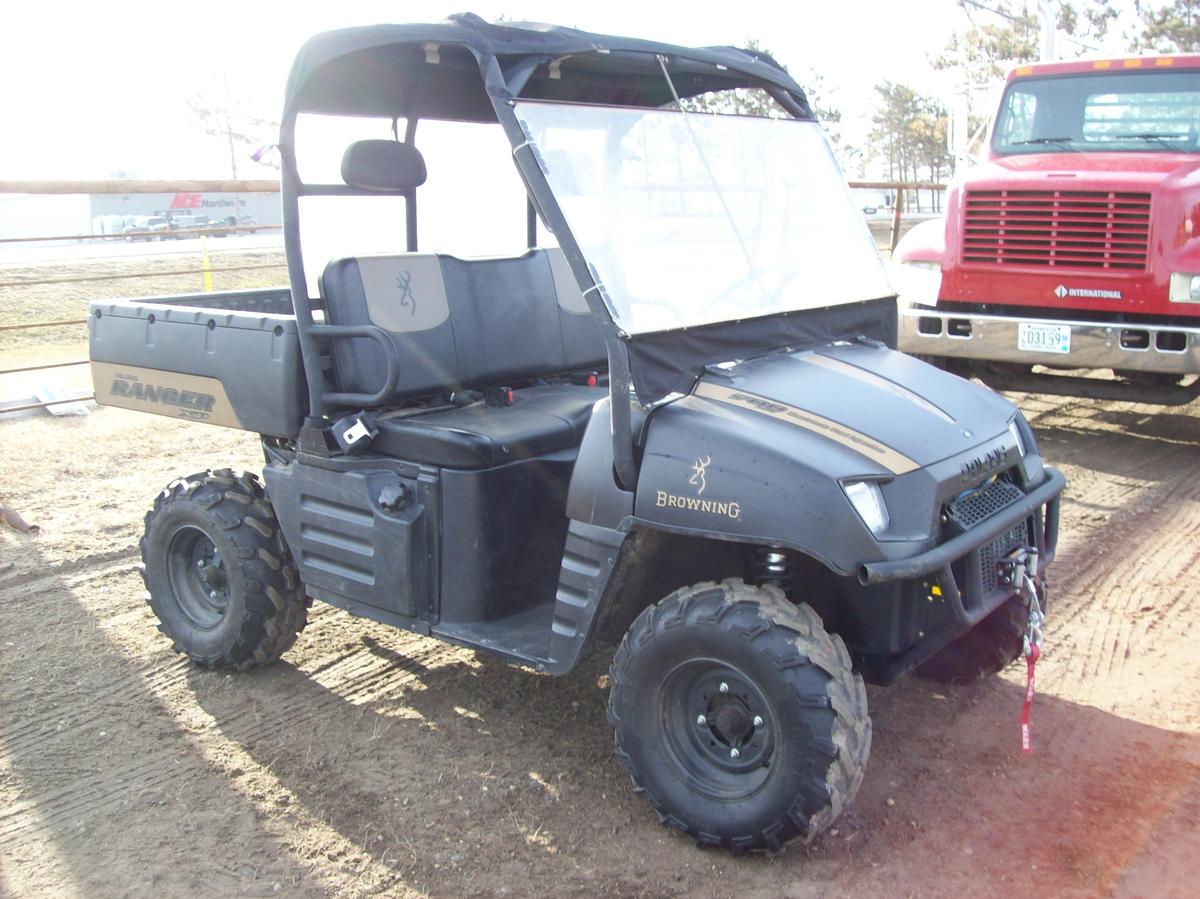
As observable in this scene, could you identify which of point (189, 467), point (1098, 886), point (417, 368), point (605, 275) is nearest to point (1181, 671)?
point (1098, 886)

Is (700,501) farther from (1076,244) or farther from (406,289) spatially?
(1076,244)

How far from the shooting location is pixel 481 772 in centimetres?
371

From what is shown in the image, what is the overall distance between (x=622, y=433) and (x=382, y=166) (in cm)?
155

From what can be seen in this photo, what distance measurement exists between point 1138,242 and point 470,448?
5.31 m

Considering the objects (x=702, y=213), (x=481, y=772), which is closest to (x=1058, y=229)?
(x=702, y=213)

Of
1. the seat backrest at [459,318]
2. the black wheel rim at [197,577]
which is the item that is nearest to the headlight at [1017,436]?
the seat backrest at [459,318]

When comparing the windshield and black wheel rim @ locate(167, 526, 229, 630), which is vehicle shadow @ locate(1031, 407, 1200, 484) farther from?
black wheel rim @ locate(167, 526, 229, 630)

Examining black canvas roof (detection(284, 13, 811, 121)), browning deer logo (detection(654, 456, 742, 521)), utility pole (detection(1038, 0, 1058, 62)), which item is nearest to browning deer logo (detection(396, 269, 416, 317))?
black canvas roof (detection(284, 13, 811, 121))

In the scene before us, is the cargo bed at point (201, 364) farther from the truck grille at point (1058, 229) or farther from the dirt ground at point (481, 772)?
the truck grille at point (1058, 229)

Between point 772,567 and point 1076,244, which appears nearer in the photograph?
point 772,567

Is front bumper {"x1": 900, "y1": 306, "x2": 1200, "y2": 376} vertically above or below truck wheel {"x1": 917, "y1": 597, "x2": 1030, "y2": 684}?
above

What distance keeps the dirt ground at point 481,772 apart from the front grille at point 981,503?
2.81ft

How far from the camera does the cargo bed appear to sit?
4160 millimetres

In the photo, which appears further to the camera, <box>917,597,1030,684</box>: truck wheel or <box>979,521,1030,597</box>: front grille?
<box>917,597,1030,684</box>: truck wheel
